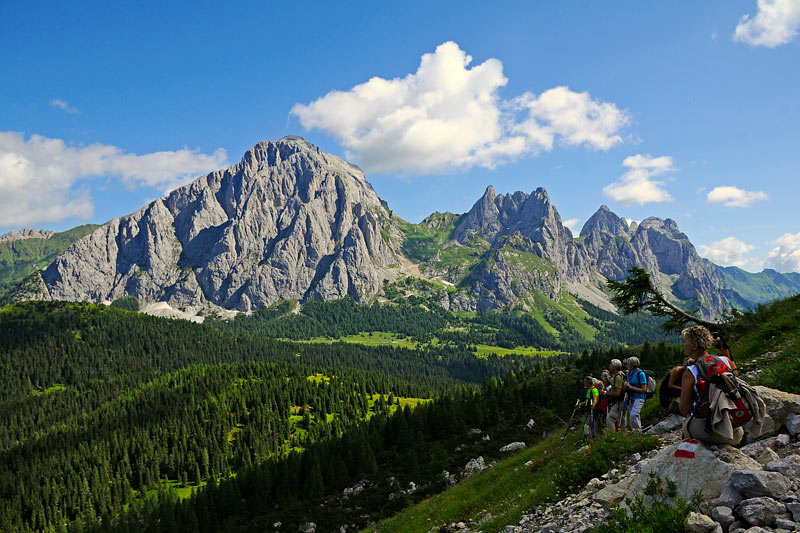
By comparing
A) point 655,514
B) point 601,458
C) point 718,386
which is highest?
point 718,386

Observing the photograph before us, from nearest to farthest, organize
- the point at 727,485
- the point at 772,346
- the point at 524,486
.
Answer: the point at 727,485, the point at 524,486, the point at 772,346

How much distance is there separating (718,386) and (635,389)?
933cm

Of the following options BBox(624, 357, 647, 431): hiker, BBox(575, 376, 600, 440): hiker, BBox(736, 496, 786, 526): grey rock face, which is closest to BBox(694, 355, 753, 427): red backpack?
BBox(736, 496, 786, 526): grey rock face

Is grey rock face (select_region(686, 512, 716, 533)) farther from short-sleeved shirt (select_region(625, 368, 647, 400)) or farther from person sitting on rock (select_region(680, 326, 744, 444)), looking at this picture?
short-sleeved shirt (select_region(625, 368, 647, 400))

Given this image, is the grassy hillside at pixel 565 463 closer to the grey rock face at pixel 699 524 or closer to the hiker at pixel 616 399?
the hiker at pixel 616 399

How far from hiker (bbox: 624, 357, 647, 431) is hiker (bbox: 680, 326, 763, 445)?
800 centimetres

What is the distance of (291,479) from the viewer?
78438 mm

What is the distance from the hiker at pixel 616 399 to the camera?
61.1 feet

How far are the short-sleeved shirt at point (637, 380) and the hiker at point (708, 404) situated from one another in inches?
321

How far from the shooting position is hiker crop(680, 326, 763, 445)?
28.9 feet

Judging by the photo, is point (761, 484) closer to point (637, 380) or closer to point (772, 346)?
point (637, 380)

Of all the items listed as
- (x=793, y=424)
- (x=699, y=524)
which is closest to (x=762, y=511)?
(x=699, y=524)

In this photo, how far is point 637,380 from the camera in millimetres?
17594

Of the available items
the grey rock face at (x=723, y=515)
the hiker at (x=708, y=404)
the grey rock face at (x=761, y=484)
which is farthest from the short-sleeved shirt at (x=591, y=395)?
the grey rock face at (x=723, y=515)
